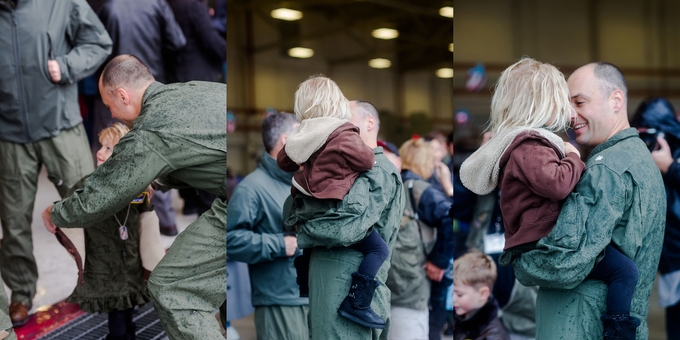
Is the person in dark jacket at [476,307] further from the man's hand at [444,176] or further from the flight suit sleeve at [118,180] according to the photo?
the flight suit sleeve at [118,180]

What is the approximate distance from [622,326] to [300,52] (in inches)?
81.6

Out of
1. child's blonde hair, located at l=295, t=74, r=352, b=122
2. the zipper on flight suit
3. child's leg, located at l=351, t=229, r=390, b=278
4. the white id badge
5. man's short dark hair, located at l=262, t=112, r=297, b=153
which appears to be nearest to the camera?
child's leg, located at l=351, t=229, r=390, b=278

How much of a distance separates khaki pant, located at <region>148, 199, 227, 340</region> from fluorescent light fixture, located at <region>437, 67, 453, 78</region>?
1.61m

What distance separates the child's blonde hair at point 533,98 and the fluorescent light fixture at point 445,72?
1.38 metres

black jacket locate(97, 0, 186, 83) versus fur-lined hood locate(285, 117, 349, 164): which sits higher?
black jacket locate(97, 0, 186, 83)

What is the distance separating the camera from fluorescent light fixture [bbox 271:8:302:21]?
3684mm

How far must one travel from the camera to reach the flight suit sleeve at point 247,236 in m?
3.57

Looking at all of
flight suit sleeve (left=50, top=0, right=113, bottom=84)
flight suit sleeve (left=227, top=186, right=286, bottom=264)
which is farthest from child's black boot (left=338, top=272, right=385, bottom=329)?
flight suit sleeve (left=50, top=0, right=113, bottom=84)

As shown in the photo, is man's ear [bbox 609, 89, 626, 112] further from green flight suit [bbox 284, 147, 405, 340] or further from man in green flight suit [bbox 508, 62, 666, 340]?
green flight suit [bbox 284, 147, 405, 340]

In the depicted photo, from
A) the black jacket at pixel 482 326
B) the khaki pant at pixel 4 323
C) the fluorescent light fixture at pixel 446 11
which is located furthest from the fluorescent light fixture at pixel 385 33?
the khaki pant at pixel 4 323

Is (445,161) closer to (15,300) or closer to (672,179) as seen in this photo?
(672,179)

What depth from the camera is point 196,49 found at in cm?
353

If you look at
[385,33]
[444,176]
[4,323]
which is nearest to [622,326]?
[444,176]

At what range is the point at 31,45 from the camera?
3434 millimetres
